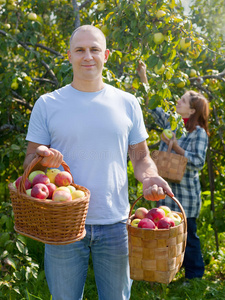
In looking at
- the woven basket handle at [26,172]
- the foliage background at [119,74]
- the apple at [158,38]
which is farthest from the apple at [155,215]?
the apple at [158,38]

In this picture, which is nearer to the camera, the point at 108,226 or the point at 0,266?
the point at 108,226

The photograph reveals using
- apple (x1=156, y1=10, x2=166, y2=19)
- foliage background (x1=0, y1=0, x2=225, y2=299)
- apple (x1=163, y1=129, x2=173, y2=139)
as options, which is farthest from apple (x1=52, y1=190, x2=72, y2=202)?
apple (x1=163, y1=129, x2=173, y2=139)

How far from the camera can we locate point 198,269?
3219 millimetres

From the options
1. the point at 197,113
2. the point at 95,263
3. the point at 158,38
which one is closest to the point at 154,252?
the point at 95,263

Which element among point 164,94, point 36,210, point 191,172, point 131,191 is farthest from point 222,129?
point 36,210

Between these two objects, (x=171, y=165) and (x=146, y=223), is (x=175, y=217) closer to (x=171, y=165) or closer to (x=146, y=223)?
(x=146, y=223)

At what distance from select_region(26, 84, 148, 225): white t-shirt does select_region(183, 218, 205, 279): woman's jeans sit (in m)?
1.63

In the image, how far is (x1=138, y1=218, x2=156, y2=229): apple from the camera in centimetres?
167

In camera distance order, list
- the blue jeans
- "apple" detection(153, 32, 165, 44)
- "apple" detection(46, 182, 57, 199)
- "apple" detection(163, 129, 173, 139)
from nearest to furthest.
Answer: "apple" detection(46, 182, 57, 199)
the blue jeans
"apple" detection(153, 32, 165, 44)
"apple" detection(163, 129, 173, 139)

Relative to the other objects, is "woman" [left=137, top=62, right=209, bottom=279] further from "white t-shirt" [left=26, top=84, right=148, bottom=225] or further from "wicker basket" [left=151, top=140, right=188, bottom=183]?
"white t-shirt" [left=26, top=84, right=148, bottom=225]

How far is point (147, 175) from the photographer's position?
1784 mm

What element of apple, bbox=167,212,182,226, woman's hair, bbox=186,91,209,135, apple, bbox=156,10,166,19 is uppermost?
apple, bbox=156,10,166,19

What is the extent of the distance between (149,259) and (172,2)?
1.50m

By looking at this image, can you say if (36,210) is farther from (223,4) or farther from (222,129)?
(223,4)
